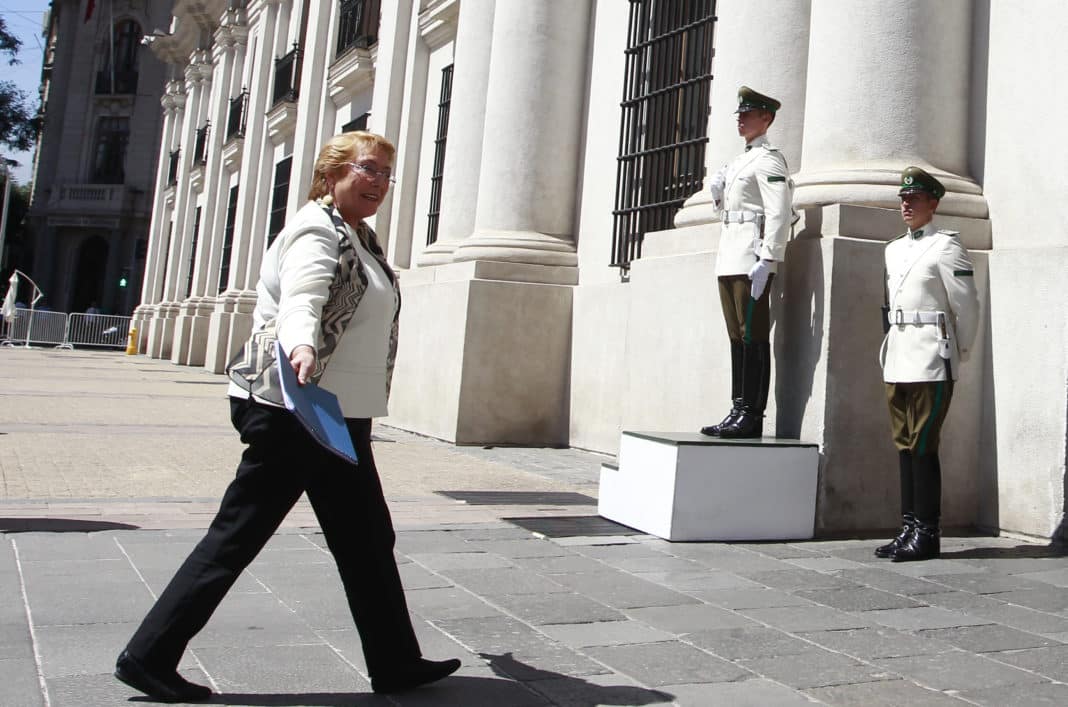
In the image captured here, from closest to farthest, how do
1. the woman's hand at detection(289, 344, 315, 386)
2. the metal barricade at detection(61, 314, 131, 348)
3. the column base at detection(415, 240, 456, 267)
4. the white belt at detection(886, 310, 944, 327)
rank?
the woman's hand at detection(289, 344, 315, 386), the white belt at detection(886, 310, 944, 327), the column base at detection(415, 240, 456, 267), the metal barricade at detection(61, 314, 131, 348)

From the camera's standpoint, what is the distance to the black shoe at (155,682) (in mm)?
3230

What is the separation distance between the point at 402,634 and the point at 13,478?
16.5 ft

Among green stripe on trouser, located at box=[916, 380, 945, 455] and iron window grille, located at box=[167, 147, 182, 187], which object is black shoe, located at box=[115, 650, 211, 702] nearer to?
green stripe on trouser, located at box=[916, 380, 945, 455]

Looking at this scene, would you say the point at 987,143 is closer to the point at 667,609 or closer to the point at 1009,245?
the point at 1009,245

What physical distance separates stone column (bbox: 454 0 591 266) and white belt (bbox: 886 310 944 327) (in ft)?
19.8

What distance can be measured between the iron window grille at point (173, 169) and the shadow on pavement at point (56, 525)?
3436cm

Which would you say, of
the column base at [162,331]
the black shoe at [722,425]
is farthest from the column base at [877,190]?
the column base at [162,331]

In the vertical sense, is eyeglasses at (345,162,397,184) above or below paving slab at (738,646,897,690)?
above

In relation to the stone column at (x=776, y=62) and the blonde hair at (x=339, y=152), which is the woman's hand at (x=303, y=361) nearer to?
the blonde hair at (x=339, y=152)

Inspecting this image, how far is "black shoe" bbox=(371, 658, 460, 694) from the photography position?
3.45 metres

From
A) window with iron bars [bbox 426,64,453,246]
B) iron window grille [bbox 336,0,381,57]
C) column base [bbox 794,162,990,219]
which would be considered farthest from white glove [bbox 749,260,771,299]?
iron window grille [bbox 336,0,381,57]

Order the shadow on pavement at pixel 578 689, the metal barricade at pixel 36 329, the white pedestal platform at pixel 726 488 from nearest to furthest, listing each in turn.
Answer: the shadow on pavement at pixel 578 689 → the white pedestal platform at pixel 726 488 → the metal barricade at pixel 36 329

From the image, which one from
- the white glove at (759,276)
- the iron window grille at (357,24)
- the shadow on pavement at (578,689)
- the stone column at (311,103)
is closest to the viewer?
the shadow on pavement at (578,689)

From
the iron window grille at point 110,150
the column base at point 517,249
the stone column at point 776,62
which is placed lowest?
the column base at point 517,249
